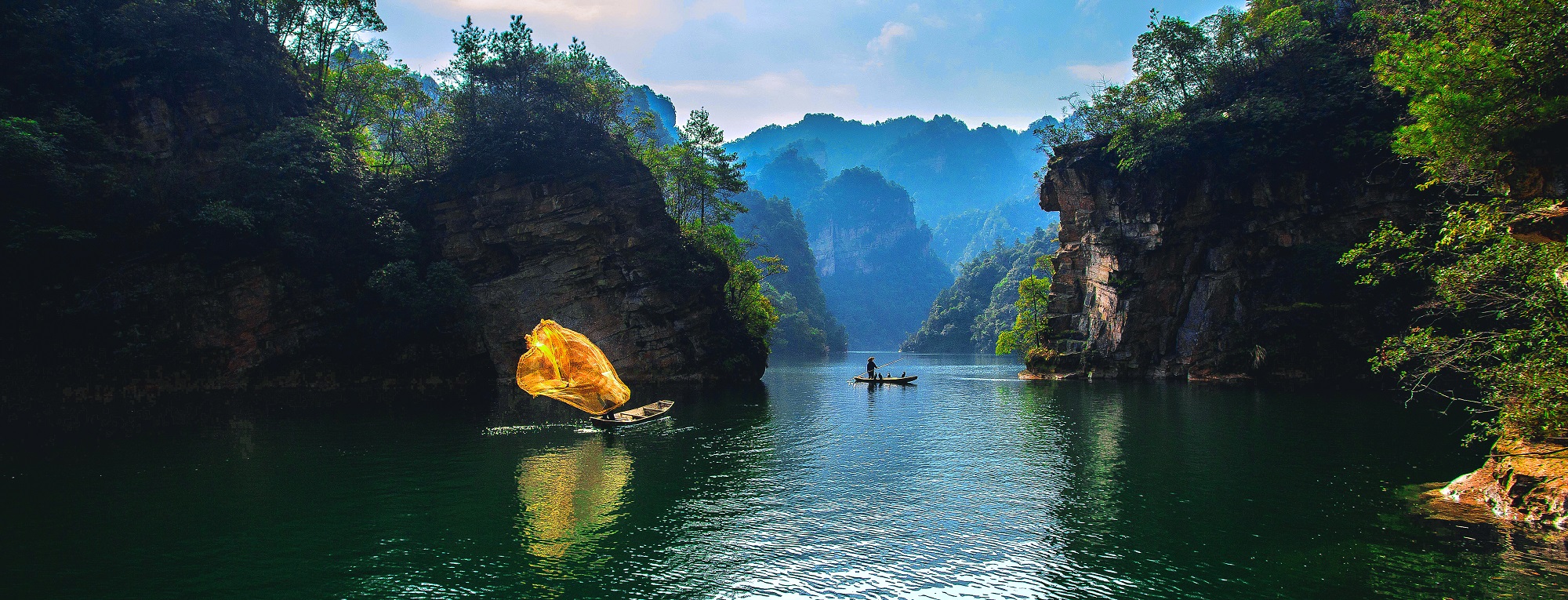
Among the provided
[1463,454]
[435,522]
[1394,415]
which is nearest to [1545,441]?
[1463,454]

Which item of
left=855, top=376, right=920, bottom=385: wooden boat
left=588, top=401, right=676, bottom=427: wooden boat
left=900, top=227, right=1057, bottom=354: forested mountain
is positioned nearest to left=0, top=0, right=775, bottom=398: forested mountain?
left=855, top=376, right=920, bottom=385: wooden boat

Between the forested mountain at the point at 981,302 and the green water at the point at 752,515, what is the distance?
7971cm

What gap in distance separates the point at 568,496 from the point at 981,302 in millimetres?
106874

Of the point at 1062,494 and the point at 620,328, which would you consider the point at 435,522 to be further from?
the point at 620,328

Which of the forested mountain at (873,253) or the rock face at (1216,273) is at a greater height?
the forested mountain at (873,253)

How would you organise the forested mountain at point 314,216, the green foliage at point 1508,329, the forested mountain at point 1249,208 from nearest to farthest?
the green foliage at point 1508,329 < the forested mountain at point 314,216 < the forested mountain at point 1249,208

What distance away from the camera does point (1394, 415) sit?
968 inches

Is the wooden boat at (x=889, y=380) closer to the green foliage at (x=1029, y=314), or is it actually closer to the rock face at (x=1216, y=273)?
the rock face at (x=1216, y=273)

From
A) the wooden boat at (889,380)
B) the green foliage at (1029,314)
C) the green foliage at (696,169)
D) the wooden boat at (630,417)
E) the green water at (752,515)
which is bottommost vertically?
the green water at (752,515)

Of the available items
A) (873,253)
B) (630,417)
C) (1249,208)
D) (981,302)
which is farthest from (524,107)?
Result: (873,253)

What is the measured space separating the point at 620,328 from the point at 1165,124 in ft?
108

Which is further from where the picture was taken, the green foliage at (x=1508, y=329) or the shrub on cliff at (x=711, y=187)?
the shrub on cliff at (x=711, y=187)

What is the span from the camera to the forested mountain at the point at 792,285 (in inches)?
4161

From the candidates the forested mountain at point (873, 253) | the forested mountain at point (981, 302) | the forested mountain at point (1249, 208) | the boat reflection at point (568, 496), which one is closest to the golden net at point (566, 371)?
the boat reflection at point (568, 496)
